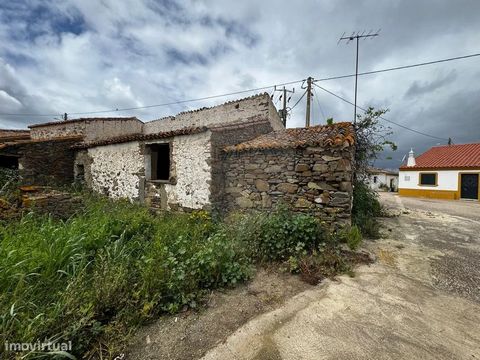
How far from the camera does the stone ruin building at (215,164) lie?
195 inches

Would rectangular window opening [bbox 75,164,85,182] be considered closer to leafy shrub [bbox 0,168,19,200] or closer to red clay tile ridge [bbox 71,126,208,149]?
red clay tile ridge [bbox 71,126,208,149]

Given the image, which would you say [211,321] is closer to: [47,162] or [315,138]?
[315,138]

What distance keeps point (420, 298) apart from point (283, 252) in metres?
1.99

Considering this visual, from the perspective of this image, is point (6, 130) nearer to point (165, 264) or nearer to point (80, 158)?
point (80, 158)

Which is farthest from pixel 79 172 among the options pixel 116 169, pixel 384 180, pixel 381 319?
pixel 384 180

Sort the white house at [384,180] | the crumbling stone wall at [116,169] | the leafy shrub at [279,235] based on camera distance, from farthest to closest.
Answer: the white house at [384,180], the crumbling stone wall at [116,169], the leafy shrub at [279,235]

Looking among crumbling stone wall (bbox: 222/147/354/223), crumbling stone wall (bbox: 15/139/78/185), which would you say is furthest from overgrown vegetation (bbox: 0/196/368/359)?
crumbling stone wall (bbox: 15/139/78/185)

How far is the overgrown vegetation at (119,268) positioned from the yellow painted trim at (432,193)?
16.5 m

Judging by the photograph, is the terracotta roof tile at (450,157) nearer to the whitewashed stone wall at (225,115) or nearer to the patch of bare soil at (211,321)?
the whitewashed stone wall at (225,115)

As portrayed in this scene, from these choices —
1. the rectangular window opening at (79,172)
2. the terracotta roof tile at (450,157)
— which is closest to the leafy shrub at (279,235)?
the rectangular window opening at (79,172)

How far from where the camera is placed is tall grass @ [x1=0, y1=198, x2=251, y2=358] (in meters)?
2.09

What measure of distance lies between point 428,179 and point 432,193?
109 cm

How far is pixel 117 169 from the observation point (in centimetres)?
830

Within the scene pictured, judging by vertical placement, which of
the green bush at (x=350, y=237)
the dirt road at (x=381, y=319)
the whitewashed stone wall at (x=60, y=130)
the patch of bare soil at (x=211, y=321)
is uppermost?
the whitewashed stone wall at (x=60, y=130)
